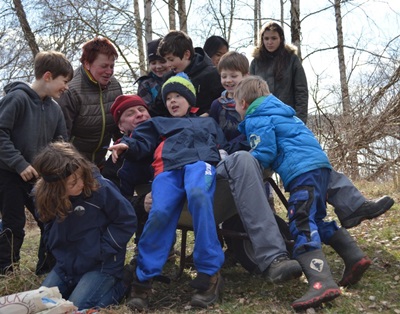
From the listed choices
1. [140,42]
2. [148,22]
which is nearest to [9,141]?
[148,22]

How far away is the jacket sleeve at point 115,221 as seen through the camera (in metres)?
3.18

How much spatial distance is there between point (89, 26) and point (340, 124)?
261 inches

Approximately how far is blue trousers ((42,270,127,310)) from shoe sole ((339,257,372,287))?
4.66ft

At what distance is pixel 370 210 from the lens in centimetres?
323

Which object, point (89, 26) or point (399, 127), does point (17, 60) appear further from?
point (399, 127)

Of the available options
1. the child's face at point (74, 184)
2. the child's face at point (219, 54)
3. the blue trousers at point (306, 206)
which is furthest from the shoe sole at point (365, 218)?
the child's face at point (219, 54)

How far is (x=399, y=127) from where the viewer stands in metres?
10.3

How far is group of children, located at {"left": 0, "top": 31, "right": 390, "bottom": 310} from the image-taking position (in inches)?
118

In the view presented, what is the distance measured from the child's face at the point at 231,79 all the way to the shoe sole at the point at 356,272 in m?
1.55

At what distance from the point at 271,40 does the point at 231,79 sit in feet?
4.79

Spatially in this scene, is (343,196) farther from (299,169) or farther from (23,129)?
(23,129)

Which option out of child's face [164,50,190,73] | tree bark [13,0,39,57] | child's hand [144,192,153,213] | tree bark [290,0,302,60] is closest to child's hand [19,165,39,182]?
child's hand [144,192,153,213]

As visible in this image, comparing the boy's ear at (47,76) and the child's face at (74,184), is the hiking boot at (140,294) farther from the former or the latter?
the boy's ear at (47,76)

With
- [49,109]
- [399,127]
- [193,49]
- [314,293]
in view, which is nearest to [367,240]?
[314,293]
